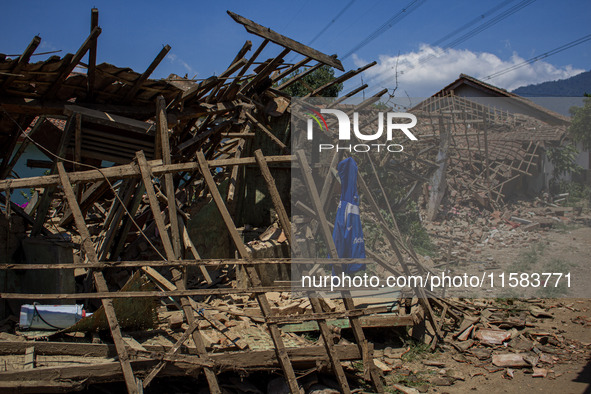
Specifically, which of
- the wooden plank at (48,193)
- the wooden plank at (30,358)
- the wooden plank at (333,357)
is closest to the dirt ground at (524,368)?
the wooden plank at (333,357)

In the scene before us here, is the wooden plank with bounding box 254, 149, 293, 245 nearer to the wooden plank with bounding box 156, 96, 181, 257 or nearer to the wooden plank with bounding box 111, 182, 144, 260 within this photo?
the wooden plank with bounding box 156, 96, 181, 257

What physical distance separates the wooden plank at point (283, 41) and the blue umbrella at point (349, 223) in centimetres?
203

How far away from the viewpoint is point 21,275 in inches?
256

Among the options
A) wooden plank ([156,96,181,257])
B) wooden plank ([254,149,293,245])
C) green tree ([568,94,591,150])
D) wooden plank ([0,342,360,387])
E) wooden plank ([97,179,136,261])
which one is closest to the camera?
wooden plank ([0,342,360,387])

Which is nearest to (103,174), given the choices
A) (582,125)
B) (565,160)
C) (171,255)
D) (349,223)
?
(171,255)

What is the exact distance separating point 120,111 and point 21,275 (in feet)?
8.96

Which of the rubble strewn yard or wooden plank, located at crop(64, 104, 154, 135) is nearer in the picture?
the rubble strewn yard

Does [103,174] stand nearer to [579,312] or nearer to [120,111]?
[120,111]

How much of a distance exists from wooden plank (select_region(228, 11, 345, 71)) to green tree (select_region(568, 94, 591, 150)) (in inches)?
425

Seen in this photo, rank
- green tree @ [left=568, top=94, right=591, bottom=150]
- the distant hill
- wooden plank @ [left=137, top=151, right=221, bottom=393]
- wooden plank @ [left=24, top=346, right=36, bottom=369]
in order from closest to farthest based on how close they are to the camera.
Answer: wooden plank @ [left=24, top=346, right=36, bottom=369], wooden plank @ [left=137, top=151, right=221, bottom=393], green tree @ [left=568, top=94, right=591, bottom=150], the distant hill

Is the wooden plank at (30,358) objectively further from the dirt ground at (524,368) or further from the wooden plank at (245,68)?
the wooden plank at (245,68)

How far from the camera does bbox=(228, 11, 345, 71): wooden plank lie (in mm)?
7320

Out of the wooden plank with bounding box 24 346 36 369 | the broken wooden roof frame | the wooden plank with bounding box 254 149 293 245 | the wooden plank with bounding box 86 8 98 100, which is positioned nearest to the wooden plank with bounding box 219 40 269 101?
the broken wooden roof frame

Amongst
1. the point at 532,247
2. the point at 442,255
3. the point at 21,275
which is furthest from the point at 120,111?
the point at 532,247
